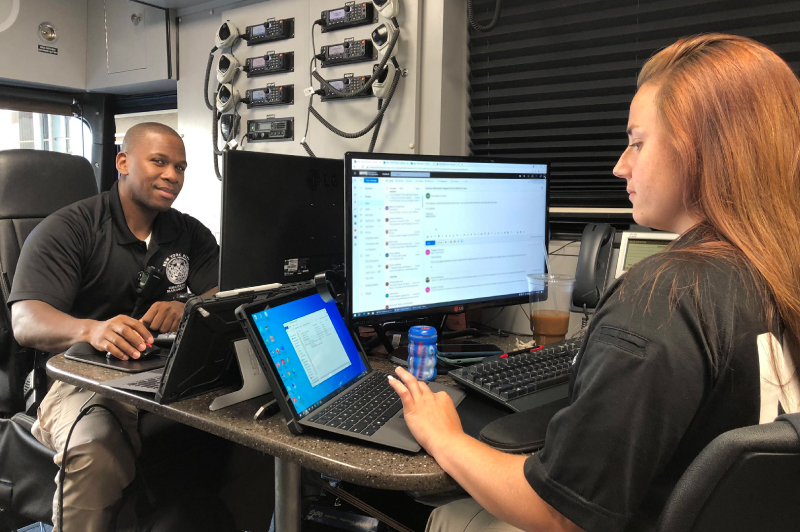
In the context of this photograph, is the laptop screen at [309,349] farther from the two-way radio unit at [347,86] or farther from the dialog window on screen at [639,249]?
the two-way radio unit at [347,86]

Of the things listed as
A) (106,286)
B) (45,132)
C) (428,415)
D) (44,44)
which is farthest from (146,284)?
(45,132)

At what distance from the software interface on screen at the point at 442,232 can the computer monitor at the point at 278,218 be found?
0.75 ft

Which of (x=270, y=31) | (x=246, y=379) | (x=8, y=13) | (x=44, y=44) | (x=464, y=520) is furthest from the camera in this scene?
(x=44, y=44)

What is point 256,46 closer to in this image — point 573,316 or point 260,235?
point 260,235

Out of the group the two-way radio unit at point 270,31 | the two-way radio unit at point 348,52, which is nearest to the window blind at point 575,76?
the two-way radio unit at point 348,52

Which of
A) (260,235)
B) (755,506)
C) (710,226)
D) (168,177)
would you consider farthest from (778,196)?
(168,177)

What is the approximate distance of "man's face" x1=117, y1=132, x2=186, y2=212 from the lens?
192 centimetres

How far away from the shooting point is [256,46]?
253 cm

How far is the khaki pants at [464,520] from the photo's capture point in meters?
0.96

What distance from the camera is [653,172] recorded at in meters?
0.78

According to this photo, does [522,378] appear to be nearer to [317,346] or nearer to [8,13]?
[317,346]

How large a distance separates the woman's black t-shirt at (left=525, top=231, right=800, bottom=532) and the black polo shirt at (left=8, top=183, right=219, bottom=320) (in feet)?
5.15

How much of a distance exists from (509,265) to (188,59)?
2.15 m

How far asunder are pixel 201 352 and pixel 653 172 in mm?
823
